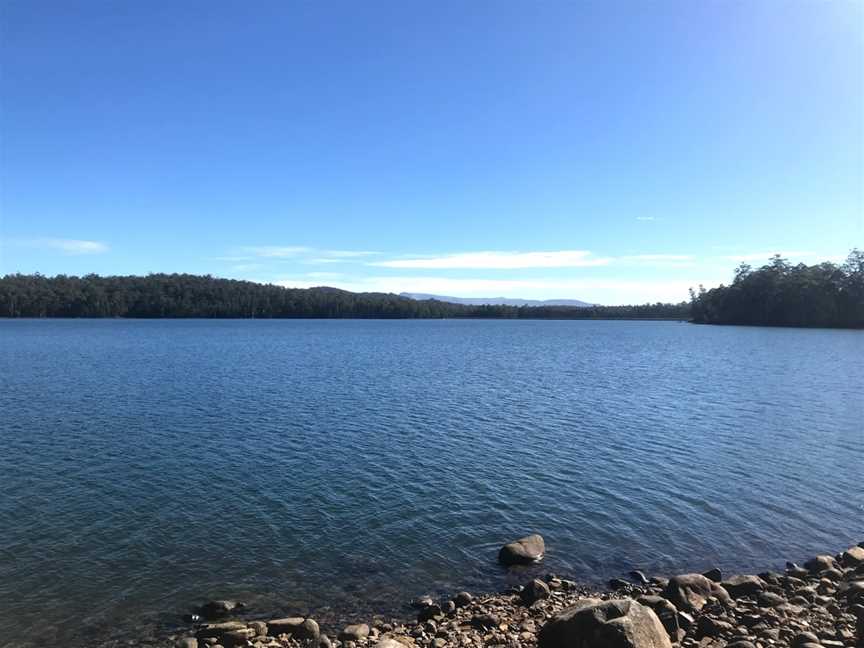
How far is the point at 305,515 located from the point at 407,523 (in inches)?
145

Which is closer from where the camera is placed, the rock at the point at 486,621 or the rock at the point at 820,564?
the rock at the point at 486,621

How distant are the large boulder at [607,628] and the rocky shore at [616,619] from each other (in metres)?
0.02

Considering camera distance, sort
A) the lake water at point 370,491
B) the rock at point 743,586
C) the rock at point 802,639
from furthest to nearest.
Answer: the lake water at point 370,491 < the rock at point 743,586 < the rock at point 802,639

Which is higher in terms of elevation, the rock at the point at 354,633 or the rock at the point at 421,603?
the rock at the point at 354,633

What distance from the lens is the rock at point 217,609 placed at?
13.8 meters

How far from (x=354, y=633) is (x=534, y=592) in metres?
4.81

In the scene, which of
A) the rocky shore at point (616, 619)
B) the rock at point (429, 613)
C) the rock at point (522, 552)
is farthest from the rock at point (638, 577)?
the rock at point (429, 613)

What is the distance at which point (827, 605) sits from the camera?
14.1 m

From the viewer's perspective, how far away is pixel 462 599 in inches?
577

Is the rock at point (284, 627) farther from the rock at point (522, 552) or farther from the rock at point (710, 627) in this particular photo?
the rock at point (710, 627)

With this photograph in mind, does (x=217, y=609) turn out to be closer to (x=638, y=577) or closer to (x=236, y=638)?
(x=236, y=638)

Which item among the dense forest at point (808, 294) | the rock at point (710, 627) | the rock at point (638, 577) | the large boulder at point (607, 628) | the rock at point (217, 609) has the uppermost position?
the dense forest at point (808, 294)

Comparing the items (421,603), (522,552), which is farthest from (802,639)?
(421,603)

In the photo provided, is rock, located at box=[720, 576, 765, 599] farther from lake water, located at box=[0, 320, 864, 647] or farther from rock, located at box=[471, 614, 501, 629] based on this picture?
rock, located at box=[471, 614, 501, 629]
